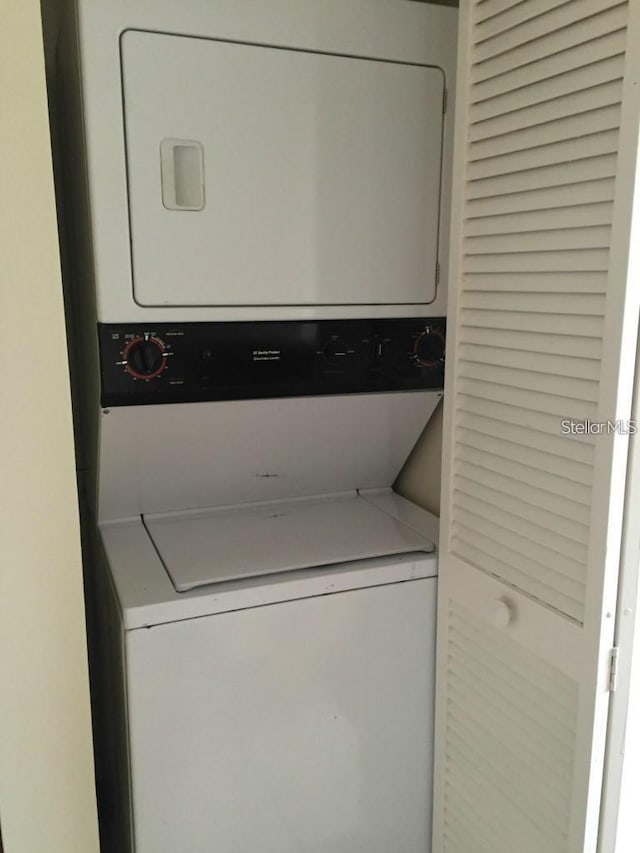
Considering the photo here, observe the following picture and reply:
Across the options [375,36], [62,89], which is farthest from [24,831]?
[375,36]

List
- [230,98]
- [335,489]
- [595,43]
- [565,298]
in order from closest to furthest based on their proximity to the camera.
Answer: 1. [595,43]
2. [565,298]
3. [230,98]
4. [335,489]

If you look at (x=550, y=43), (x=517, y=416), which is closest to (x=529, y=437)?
(x=517, y=416)

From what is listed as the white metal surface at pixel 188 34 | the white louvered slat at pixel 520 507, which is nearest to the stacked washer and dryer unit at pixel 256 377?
the white metal surface at pixel 188 34

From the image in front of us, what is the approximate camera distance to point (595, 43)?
1.11 metres

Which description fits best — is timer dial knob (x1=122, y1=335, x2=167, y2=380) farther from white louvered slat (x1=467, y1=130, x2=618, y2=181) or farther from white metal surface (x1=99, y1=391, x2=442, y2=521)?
white louvered slat (x1=467, y1=130, x2=618, y2=181)

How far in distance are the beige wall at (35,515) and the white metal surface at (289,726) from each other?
0.12 meters

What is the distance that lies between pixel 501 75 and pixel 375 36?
37 centimetres

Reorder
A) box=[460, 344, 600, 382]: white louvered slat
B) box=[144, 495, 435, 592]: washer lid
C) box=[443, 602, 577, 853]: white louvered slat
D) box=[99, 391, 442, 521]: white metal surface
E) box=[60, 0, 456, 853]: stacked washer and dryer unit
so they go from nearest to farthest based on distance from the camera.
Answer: box=[460, 344, 600, 382]: white louvered slat → box=[443, 602, 577, 853]: white louvered slat → box=[60, 0, 456, 853]: stacked washer and dryer unit → box=[144, 495, 435, 592]: washer lid → box=[99, 391, 442, 521]: white metal surface

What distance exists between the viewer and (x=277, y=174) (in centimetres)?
152

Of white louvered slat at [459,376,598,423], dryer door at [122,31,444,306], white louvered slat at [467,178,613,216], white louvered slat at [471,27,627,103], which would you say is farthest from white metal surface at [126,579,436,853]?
white louvered slat at [471,27,627,103]

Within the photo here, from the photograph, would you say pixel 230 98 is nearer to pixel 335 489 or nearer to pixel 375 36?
pixel 375 36

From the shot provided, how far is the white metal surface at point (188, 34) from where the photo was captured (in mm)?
1350

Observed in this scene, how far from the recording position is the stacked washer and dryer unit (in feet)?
4.65

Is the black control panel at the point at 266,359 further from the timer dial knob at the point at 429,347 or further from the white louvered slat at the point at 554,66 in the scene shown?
the white louvered slat at the point at 554,66
